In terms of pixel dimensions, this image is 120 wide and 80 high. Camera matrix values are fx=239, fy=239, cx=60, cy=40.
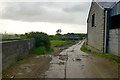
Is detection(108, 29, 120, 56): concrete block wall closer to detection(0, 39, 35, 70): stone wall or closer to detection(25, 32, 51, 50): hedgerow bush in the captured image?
detection(25, 32, 51, 50): hedgerow bush

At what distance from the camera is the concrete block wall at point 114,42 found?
20.3 meters

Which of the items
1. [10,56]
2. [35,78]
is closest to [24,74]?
[35,78]

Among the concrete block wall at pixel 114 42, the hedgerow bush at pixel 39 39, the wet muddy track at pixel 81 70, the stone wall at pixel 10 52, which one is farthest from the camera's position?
the hedgerow bush at pixel 39 39

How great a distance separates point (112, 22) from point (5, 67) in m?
14.0

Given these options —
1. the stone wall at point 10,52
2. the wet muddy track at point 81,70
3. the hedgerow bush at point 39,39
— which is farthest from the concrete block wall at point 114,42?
the stone wall at point 10,52

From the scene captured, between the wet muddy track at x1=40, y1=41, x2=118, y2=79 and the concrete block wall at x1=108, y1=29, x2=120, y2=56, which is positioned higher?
the concrete block wall at x1=108, y1=29, x2=120, y2=56

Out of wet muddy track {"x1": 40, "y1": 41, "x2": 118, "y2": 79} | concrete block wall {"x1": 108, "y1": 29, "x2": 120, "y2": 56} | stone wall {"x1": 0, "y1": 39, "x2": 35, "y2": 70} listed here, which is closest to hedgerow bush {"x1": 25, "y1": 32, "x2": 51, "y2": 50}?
concrete block wall {"x1": 108, "y1": 29, "x2": 120, "y2": 56}

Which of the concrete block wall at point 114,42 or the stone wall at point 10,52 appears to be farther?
the concrete block wall at point 114,42

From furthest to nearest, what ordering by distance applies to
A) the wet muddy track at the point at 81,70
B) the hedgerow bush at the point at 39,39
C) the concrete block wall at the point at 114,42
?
the hedgerow bush at the point at 39,39 → the concrete block wall at the point at 114,42 → the wet muddy track at the point at 81,70

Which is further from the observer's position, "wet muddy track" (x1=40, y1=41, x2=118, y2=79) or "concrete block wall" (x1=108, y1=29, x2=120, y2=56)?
"concrete block wall" (x1=108, y1=29, x2=120, y2=56)

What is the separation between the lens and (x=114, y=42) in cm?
2130

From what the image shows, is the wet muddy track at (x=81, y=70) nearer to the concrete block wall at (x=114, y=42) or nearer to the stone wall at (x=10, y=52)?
the stone wall at (x=10, y=52)

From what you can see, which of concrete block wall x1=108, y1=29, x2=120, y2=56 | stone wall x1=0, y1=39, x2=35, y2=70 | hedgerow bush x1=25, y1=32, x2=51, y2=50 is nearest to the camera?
stone wall x1=0, y1=39, x2=35, y2=70

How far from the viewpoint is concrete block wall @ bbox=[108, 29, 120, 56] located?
20266 millimetres
